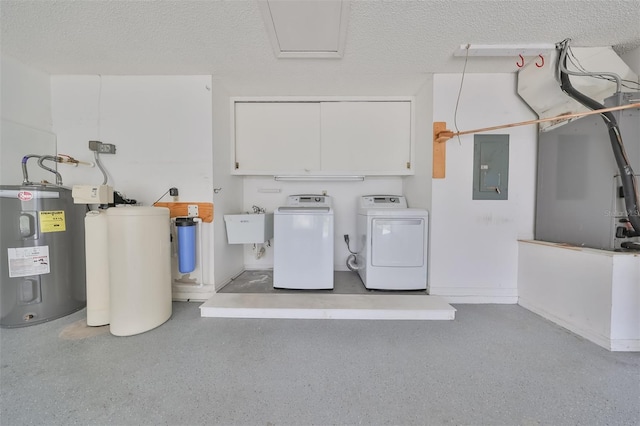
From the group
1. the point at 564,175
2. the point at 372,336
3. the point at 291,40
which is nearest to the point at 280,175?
the point at 291,40

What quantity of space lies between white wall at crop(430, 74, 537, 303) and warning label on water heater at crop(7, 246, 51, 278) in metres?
3.25

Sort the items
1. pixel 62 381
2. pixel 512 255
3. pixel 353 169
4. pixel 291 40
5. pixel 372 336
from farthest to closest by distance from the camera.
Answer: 1. pixel 353 169
2. pixel 512 255
3. pixel 291 40
4. pixel 372 336
5. pixel 62 381

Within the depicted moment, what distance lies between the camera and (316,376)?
1133 mm

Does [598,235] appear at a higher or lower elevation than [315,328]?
higher

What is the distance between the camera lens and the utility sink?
2.27m

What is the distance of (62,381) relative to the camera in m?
1.11

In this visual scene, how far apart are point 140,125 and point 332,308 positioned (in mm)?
2494

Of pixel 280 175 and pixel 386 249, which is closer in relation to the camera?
pixel 386 249

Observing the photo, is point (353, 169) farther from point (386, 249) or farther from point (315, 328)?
point (315, 328)

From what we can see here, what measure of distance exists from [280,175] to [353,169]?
86cm

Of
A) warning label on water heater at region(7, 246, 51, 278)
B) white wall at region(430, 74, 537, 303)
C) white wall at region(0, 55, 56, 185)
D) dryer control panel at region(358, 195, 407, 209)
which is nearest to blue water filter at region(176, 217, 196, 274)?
warning label on water heater at region(7, 246, 51, 278)

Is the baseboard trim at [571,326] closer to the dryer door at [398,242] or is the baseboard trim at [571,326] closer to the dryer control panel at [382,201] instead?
the dryer door at [398,242]

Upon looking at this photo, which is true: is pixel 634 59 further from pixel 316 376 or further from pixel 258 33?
pixel 316 376

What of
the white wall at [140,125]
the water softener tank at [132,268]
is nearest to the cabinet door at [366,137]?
the white wall at [140,125]
